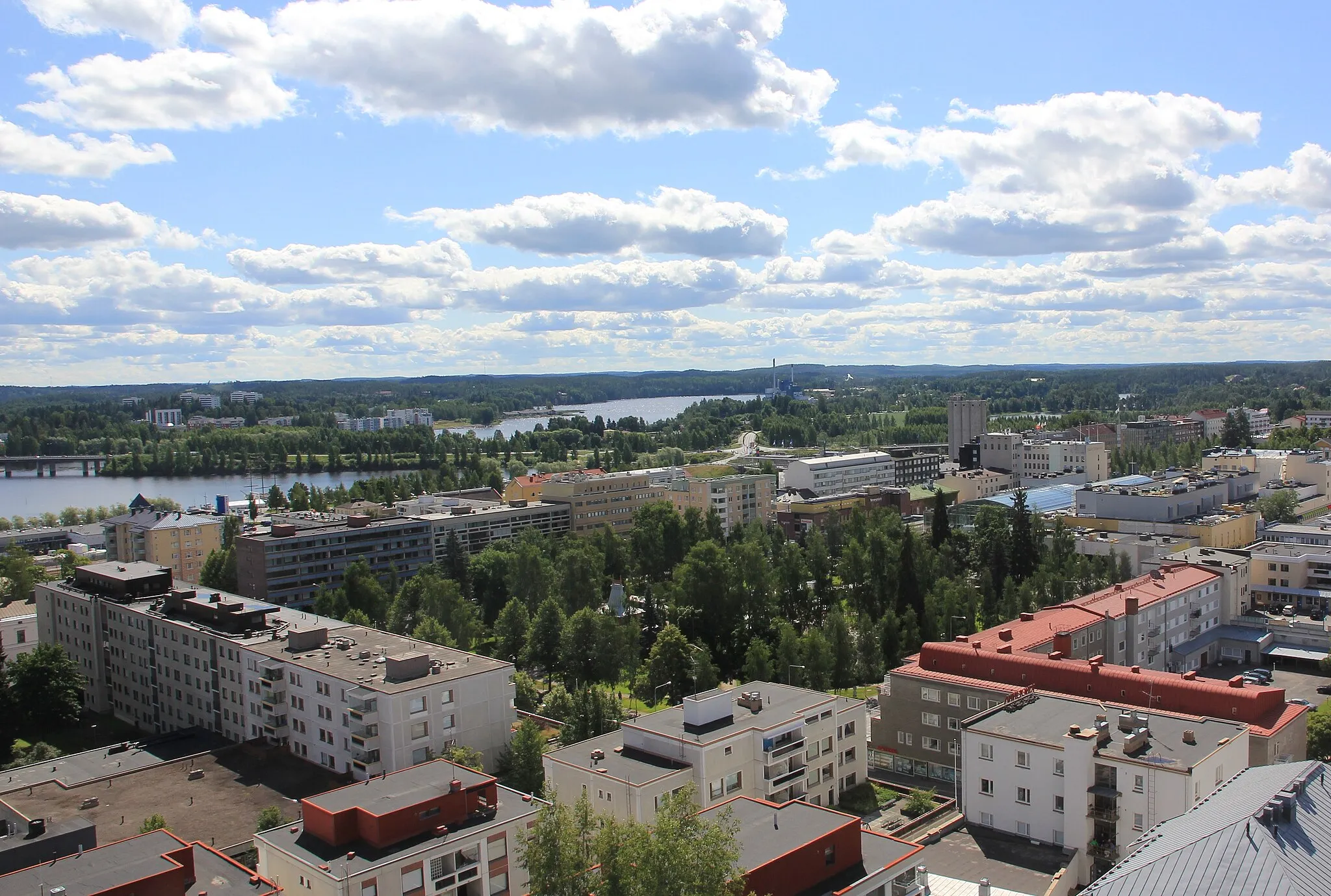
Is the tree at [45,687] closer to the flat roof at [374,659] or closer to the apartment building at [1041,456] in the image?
the flat roof at [374,659]

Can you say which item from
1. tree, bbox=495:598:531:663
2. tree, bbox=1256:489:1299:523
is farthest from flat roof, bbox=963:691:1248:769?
tree, bbox=1256:489:1299:523

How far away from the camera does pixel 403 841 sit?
1147 centimetres

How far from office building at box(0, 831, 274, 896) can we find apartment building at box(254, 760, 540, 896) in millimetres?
498

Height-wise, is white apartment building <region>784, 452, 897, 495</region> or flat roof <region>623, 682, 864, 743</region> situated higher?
flat roof <region>623, 682, 864, 743</region>

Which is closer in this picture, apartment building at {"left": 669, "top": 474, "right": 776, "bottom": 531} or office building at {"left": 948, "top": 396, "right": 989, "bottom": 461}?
apartment building at {"left": 669, "top": 474, "right": 776, "bottom": 531}

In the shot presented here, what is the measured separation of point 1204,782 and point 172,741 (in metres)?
16.9

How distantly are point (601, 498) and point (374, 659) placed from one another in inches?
1037

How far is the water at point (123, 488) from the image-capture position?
217 ft

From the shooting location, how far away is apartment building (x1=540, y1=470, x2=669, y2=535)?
43469 mm

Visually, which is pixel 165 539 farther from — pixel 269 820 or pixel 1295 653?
pixel 1295 653

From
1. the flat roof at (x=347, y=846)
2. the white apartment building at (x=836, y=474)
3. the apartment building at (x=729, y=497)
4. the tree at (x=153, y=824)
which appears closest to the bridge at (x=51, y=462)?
the apartment building at (x=729, y=497)

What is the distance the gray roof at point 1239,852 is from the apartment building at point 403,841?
239 inches

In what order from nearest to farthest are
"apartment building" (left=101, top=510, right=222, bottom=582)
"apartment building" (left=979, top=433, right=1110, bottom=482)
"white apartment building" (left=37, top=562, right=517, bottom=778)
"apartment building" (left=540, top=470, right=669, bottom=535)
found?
"white apartment building" (left=37, top=562, right=517, bottom=778)
"apartment building" (left=101, top=510, right=222, bottom=582)
"apartment building" (left=540, top=470, right=669, bottom=535)
"apartment building" (left=979, top=433, right=1110, bottom=482)

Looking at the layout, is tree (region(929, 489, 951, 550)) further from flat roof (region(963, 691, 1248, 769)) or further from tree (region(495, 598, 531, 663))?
flat roof (region(963, 691, 1248, 769))
